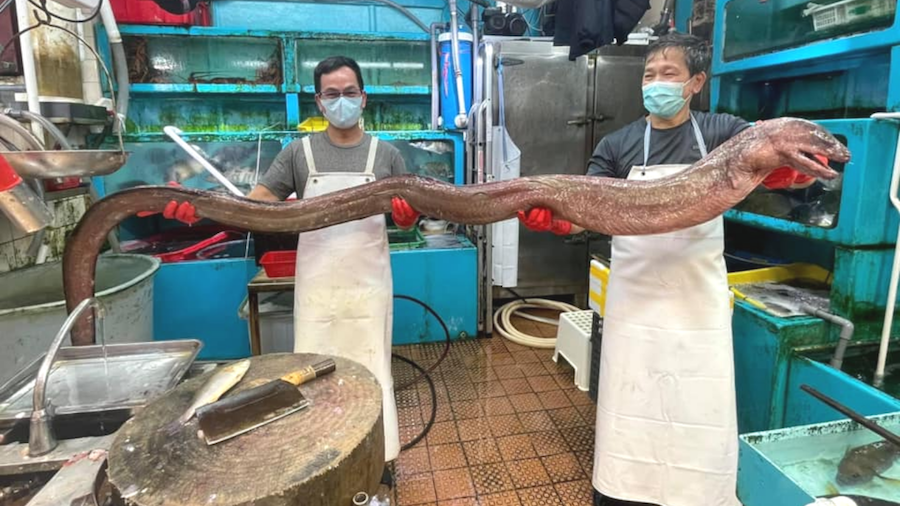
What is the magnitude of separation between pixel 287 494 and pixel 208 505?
0.12 m

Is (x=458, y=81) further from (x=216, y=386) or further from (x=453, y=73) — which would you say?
(x=216, y=386)

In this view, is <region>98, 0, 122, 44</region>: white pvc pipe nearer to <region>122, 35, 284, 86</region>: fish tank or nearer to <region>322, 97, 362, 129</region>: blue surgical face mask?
<region>122, 35, 284, 86</region>: fish tank

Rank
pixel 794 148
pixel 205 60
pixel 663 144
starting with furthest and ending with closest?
pixel 205 60 < pixel 663 144 < pixel 794 148

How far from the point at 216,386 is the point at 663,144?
1.67 metres

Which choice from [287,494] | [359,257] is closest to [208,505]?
[287,494]

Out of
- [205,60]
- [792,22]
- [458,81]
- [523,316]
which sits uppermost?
[205,60]

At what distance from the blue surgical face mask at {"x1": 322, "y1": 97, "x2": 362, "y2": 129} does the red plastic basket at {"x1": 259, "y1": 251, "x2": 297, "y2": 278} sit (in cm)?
108

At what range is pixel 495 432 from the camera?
8.48 feet

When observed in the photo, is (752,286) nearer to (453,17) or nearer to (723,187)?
(723,187)

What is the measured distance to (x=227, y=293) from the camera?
326 cm

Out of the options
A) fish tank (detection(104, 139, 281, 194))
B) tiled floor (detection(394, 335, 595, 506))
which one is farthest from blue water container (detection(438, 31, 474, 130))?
tiled floor (detection(394, 335, 595, 506))

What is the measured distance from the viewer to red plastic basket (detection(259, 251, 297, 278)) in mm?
2863

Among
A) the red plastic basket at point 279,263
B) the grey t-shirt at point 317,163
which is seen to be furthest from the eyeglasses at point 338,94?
the red plastic basket at point 279,263

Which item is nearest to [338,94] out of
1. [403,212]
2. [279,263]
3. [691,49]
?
[403,212]
